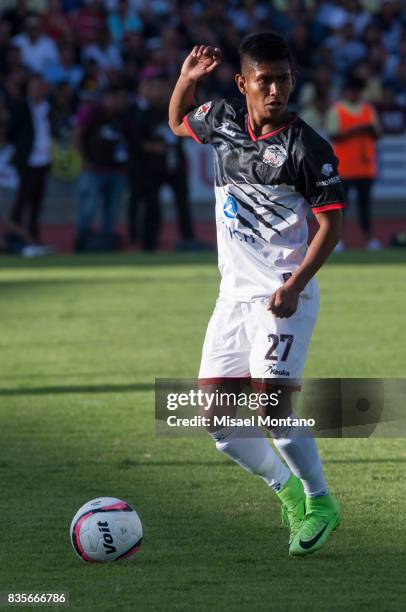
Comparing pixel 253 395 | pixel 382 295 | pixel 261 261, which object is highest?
pixel 261 261

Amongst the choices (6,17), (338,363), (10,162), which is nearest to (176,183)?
(10,162)

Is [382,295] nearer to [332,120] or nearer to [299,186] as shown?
[332,120]

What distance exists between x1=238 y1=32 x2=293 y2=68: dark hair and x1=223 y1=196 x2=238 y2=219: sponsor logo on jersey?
1.78 feet

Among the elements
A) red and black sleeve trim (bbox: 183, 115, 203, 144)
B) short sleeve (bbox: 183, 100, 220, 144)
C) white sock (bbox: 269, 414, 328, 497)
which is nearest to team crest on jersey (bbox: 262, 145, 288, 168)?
short sleeve (bbox: 183, 100, 220, 144)

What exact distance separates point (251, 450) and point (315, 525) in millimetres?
388

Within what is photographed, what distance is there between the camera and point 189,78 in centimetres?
581

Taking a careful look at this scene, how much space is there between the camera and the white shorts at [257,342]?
5.38 metres

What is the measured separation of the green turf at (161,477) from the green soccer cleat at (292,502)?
107mm

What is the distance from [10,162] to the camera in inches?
790

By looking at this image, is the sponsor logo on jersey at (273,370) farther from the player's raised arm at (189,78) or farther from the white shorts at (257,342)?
the player's raised arm at (189,78)

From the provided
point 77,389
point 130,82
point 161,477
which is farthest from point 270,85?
point 130,82

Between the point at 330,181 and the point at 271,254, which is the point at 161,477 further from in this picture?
the point at 330,181

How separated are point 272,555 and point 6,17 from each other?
19.3 m

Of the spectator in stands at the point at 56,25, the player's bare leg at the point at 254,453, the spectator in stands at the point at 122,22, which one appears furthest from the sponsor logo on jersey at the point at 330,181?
the spectator in stands at the point at 122,22
